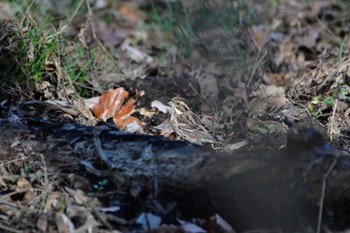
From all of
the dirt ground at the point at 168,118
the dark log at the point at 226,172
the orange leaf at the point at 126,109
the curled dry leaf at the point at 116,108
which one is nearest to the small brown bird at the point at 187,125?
the dirt ground at the point at 168,118

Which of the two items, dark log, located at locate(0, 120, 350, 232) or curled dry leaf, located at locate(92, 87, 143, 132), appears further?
curled dry leaf, located at locate(92, 87, 143, 132)

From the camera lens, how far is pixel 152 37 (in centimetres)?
603

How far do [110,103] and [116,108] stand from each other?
0.19 ft

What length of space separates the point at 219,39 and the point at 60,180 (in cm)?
199

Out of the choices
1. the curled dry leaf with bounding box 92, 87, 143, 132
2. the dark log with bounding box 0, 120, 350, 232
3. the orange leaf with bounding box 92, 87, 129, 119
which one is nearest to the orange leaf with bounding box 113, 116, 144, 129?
the curled dry leaf with bounding box 92, 87, 143, 132

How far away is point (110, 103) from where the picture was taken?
4.13 meters

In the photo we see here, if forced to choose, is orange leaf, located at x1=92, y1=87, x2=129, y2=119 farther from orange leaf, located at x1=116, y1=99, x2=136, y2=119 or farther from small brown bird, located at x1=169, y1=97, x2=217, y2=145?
small brown bird, located at x1=169, y1=97, x2=217, y2=145

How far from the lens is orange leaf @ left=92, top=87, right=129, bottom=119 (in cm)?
407

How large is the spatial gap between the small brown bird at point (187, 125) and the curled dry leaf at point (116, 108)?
29 cm

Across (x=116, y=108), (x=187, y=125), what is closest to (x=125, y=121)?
(x=116, y=108)

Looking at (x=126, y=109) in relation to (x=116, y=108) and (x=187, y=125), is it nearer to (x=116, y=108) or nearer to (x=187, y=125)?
(x=116, y=108)

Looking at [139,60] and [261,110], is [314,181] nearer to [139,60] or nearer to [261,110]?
[261,110]

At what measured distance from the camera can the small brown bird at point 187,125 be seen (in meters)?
3.60

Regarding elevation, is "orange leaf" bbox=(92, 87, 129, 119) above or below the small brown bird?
above
